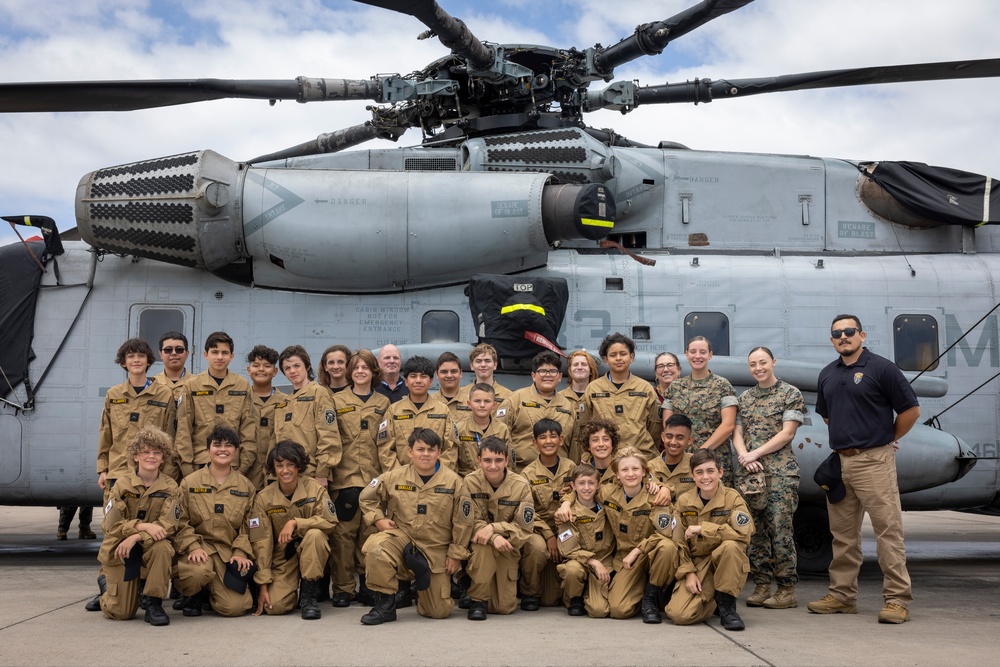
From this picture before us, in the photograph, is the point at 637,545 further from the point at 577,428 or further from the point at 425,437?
the point at 425,437

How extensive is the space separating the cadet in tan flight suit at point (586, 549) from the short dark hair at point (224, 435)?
7.17 ft

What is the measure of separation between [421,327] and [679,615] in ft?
12.2

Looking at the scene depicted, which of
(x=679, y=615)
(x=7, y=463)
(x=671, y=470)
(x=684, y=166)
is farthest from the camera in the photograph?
(x=684, y=166)

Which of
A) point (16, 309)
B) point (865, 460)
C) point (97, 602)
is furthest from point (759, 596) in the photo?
point (16, 309)

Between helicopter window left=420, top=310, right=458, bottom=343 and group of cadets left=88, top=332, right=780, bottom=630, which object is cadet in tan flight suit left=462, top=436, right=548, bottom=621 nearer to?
group of cadets left=88, top=332, right=780, bottom=630

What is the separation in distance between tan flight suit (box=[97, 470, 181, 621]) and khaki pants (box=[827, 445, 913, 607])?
14.0ft

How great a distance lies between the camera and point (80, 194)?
7930 mm

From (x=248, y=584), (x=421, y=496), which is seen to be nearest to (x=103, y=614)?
(x=248, y=584)

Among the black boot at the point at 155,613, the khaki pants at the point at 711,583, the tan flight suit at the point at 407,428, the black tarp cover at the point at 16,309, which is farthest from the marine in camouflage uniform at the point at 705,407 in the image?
the black tarp cover at the point at 16,309

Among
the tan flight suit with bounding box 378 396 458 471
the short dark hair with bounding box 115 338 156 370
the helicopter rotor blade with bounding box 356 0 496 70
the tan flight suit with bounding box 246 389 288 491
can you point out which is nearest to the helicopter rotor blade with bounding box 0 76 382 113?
the helicopter rotor blade with bounding box 356 0 496 70

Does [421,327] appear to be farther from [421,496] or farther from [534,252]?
[421,496]

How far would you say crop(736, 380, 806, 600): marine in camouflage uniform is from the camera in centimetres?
610

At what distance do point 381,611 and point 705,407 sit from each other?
2630 mm

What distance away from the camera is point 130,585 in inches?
218
